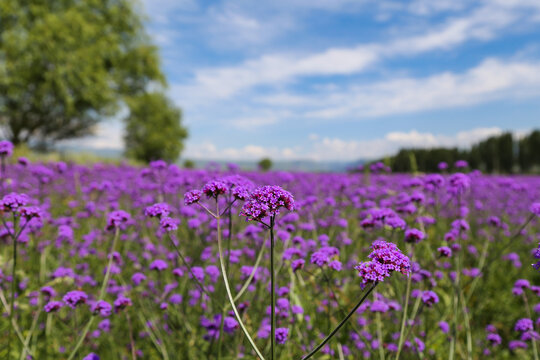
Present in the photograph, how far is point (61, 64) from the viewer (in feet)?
91.6

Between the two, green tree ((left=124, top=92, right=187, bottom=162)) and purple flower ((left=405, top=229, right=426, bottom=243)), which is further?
green tree ((left=124, top=92, right=187, bottom=162))

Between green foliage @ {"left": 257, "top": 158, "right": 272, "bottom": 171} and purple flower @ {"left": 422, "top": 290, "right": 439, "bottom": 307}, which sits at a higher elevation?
green foliage @ {"left": 257, "top": 158, "right": 272, "bottom": 171}

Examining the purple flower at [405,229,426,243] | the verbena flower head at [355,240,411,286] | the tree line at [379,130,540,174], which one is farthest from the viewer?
the tree line at [379,130,540,174]

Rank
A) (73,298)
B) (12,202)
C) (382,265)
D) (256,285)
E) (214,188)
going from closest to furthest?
(382,265) < (214,188) < (12,202) < (73,298) < (256,285)

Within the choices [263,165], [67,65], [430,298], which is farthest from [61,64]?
[430,298]

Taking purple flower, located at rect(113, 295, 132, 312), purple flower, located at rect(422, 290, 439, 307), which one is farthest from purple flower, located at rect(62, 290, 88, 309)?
purple flower, located at rect(422, 290, 439, 307)

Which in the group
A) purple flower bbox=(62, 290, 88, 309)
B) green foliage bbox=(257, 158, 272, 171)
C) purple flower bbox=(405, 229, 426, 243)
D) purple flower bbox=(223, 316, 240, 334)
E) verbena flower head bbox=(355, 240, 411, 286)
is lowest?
purple flower bbox=(223, 316, 240, 334)

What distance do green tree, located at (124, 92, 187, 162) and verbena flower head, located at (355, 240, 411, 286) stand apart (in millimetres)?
49498

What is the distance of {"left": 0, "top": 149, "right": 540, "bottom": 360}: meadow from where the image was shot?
230 centimetres

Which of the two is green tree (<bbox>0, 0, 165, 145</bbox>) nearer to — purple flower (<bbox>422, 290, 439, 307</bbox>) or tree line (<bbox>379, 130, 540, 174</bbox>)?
purple flower (<bbox>422, 290, 439, 307</bbox>)

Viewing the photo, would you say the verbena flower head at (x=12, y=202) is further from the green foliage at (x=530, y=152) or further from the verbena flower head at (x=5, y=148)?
the green foliage at (x=530, y=152)

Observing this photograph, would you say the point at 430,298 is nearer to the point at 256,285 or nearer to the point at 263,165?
the point at 256,285

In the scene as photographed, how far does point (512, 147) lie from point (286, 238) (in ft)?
183

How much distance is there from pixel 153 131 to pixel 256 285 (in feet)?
167
